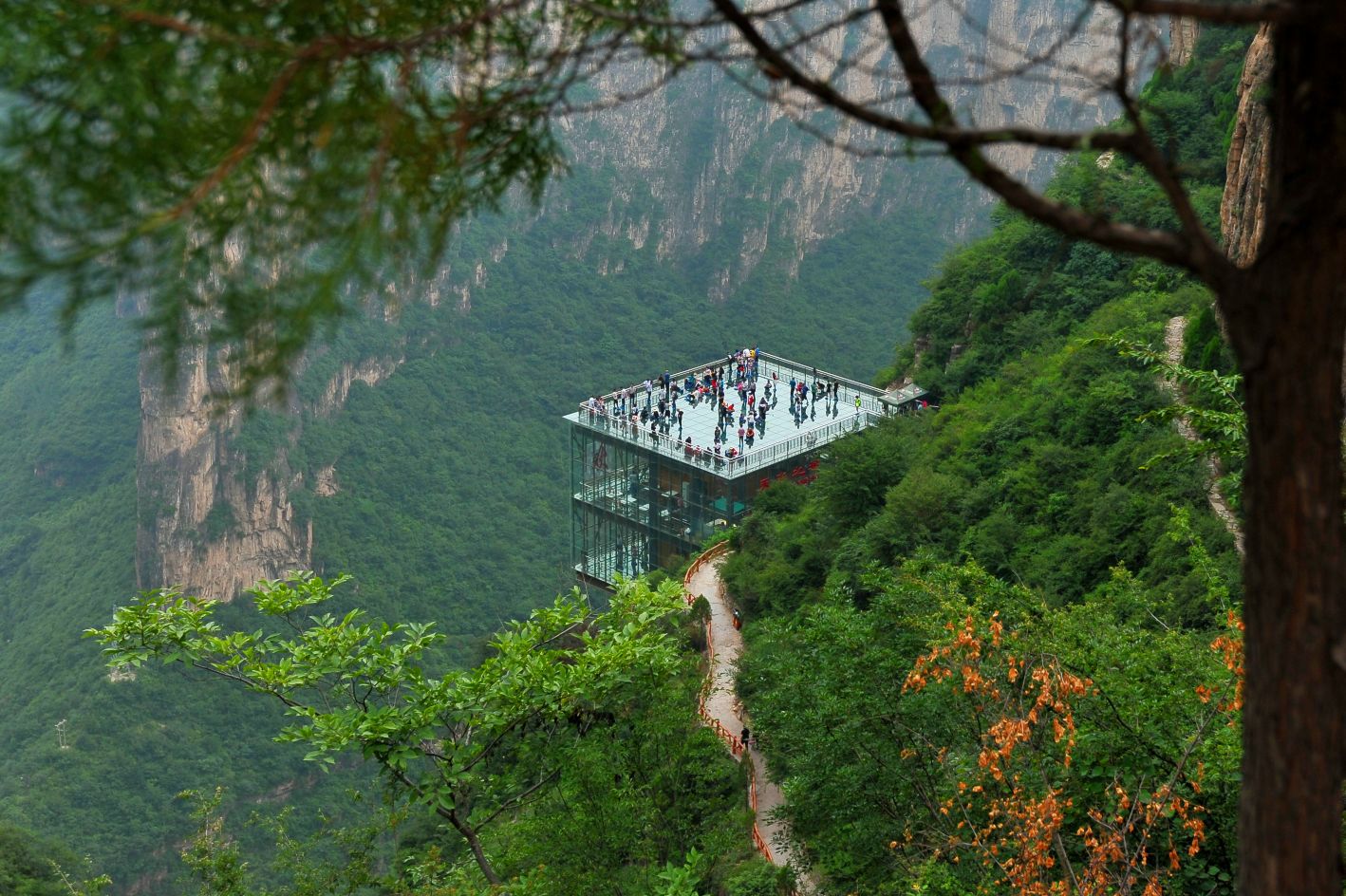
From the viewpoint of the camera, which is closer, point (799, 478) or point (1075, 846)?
point (1075, 846)

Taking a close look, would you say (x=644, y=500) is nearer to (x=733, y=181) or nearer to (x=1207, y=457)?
(x=1207, y=457)

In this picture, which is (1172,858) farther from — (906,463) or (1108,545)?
(906,463)

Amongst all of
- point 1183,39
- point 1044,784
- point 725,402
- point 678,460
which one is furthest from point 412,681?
point 1183,39

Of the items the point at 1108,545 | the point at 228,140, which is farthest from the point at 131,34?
the point at 1108,545

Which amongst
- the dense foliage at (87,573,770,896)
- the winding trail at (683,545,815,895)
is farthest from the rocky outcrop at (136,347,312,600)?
the dense foliage at (87,573,770,896)

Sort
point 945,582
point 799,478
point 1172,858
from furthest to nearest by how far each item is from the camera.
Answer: point 799,478 < point 945,582 < point 1172,858

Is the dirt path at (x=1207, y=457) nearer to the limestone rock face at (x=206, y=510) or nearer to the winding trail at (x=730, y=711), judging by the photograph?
the winding trail at (x=730, y=711)

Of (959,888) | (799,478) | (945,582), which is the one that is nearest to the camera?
(959,888)
